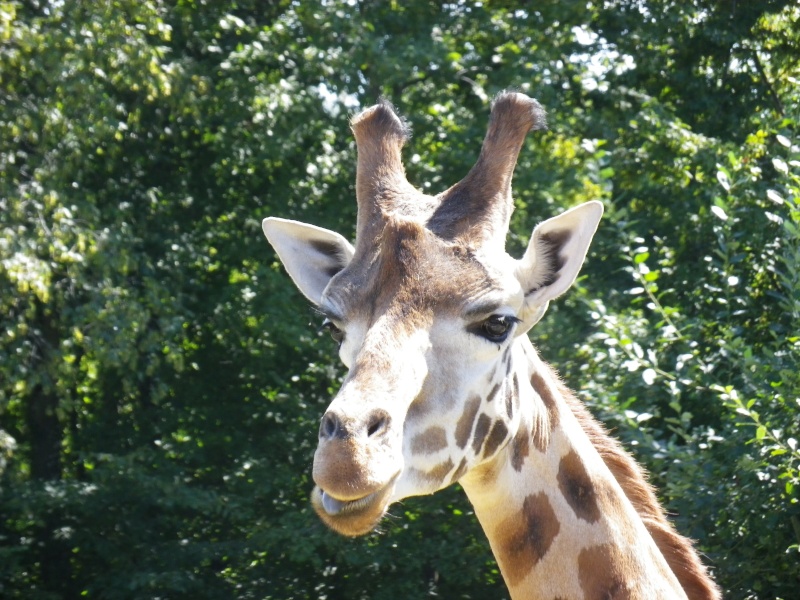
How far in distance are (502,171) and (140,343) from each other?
5.54 m

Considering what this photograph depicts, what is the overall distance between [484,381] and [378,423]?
539 millimetres

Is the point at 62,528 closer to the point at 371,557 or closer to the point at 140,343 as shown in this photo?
the point at 140,343

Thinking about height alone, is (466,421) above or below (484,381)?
below

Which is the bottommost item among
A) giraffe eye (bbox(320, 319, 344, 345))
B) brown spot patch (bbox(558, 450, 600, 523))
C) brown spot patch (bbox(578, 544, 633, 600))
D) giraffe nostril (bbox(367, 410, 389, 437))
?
brown spot patch (bbox(578, 544, 633, 600))

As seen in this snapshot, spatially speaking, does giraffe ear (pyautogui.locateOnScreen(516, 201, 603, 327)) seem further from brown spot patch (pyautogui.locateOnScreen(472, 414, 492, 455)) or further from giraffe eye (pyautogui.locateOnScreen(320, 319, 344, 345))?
giraffe eye (pyautogui.locateOnScreen(320, 319, 344, 345))

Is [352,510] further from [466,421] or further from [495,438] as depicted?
[495,438]

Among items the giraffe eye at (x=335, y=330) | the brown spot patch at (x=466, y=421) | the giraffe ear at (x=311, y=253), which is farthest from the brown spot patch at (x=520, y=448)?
the giraffe ear at (x=311, y=253)

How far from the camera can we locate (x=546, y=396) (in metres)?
3.38

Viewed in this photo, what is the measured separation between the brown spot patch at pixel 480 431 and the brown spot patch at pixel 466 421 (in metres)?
0.03

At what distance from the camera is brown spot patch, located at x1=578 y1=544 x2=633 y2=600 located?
3.12 meters

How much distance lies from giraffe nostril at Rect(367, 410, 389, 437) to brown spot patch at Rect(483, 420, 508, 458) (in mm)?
557

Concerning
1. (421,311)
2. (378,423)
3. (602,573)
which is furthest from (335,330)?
(602,573)

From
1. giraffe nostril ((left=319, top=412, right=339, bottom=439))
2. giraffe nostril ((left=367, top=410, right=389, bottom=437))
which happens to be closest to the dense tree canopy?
giraffe nostril ((left=367, top=410, right=389, bottom=437))

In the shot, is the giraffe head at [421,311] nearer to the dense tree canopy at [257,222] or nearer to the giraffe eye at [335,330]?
the giraffe eye at [335,330]
